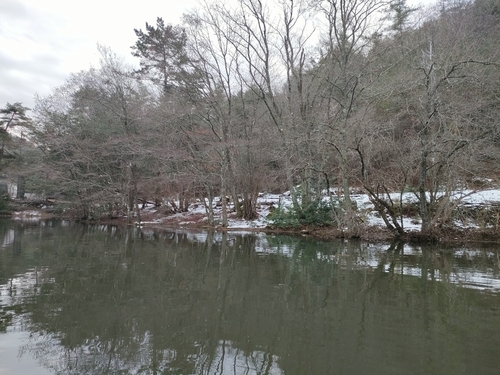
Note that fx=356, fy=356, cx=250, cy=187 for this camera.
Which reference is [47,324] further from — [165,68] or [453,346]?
[165,68]

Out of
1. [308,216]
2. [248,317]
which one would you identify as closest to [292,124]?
[308,216]

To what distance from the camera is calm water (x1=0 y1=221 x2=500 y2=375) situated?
416 cm

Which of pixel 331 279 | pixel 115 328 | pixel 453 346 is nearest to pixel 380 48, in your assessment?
pixel 331 279

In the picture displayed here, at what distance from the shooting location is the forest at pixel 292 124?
14.7m

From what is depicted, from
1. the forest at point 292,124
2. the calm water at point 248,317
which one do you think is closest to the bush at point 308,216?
the forest at point 292,124

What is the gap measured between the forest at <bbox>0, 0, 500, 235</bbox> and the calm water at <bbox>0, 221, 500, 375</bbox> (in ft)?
20.8

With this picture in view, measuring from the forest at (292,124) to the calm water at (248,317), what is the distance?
6.33 m

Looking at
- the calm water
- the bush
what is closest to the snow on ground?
the bush

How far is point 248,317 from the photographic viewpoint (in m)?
5.66

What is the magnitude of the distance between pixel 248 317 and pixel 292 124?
1552cm

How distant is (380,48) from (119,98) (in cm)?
1963

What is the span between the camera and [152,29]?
31.3 m

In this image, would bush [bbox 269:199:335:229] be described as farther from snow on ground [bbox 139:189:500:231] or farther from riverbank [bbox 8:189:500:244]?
snow on ground [bbox 139:189:500:231]

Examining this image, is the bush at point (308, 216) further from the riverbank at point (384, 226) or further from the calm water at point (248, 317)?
the calm water at point (248, 317)
